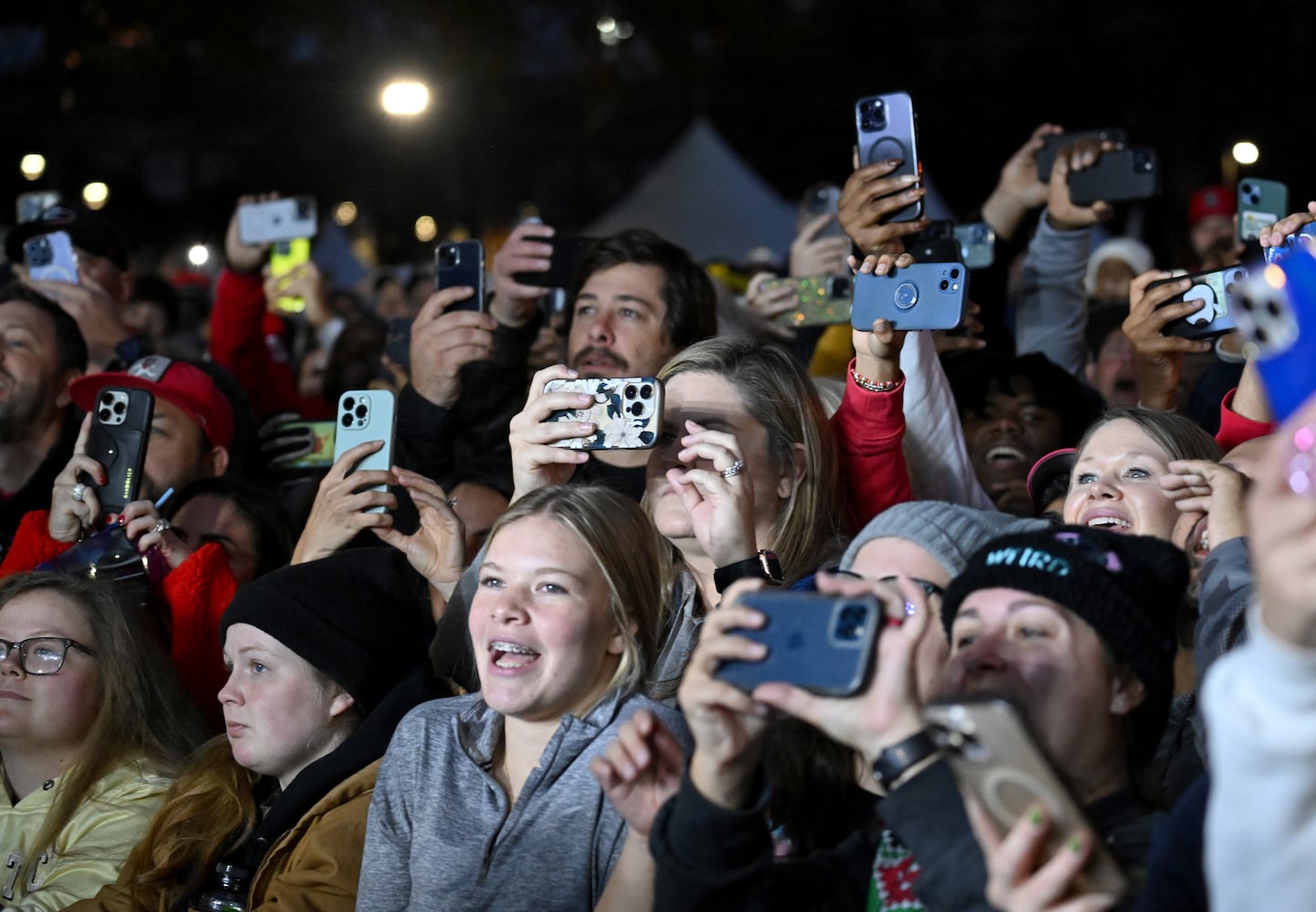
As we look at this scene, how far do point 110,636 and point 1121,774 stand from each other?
2.65 metres

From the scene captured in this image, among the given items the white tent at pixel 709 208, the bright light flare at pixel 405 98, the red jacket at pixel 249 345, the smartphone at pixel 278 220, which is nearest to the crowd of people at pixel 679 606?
the red jacket at pixel 249 345

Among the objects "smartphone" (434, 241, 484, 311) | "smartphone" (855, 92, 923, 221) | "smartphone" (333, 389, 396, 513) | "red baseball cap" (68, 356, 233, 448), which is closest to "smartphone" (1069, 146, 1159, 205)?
"smartphone" (855, 92, 923, 221)

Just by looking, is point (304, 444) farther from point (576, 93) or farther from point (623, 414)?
point (576, 93)

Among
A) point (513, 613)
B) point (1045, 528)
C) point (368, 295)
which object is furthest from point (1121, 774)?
point (368, 295)

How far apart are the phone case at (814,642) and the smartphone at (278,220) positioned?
431cm

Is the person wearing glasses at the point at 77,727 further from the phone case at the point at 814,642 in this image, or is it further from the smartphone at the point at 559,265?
the phone case at the point at 814,642

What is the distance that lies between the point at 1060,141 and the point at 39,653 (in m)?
3.35

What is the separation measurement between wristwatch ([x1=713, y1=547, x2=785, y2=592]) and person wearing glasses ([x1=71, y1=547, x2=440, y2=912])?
84cm

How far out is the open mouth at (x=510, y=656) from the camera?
3096mm

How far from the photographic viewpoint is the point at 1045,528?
259 cm

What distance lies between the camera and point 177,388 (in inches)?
201

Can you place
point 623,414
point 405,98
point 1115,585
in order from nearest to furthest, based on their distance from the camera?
1. point 1115,585
2. point 623,414
3. point 405,98

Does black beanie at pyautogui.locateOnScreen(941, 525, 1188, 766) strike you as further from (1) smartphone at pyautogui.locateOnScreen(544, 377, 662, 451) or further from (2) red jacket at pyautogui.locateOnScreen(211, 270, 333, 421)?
(2) red jacket at pyautogui.locateOnScreen(211, 270, 333, 421)

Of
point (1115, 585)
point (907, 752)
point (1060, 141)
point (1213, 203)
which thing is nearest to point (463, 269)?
point (1060, 141)
